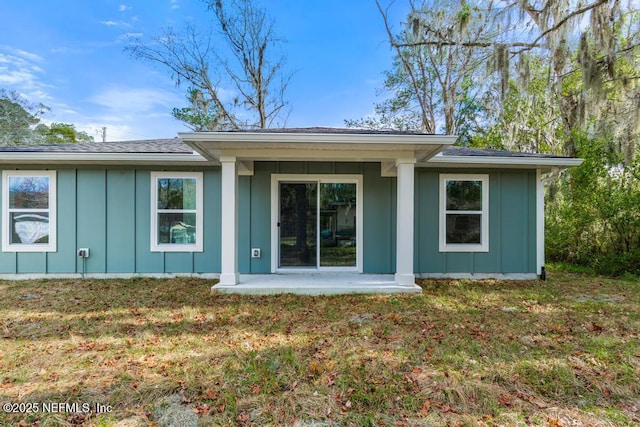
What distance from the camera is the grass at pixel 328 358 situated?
197cm

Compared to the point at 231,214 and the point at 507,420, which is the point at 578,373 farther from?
the point at 231,214

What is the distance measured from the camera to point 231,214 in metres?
4.72

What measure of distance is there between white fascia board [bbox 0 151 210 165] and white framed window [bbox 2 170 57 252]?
0.33m

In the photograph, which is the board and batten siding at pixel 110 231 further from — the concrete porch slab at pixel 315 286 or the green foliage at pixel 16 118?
the green foliage at pixel 16 118

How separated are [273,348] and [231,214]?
8.02ft

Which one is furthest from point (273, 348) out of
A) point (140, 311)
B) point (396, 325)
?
point (140, 311)

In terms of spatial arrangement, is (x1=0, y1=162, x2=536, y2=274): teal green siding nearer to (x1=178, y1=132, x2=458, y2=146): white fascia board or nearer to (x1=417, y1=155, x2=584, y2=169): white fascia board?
(x1=417, y1=155, x2=584, y2=169): white fascia board

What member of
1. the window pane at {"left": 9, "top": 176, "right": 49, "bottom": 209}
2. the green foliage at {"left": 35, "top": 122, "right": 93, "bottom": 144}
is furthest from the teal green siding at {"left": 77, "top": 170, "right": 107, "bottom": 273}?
the green foliage at {"left": 35, "top": 122, "right": 93, "bottom": 144}

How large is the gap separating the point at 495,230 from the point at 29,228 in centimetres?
875

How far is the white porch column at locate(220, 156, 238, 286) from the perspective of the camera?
4.71 metres

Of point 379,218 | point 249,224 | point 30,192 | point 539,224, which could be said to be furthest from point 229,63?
point 539,224

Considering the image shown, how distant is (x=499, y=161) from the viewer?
5539mm

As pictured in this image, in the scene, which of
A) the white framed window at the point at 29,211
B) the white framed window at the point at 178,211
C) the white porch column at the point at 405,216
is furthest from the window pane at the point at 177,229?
the white porch column at the point at 405,216

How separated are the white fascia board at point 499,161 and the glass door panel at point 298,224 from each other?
2.19 metres
